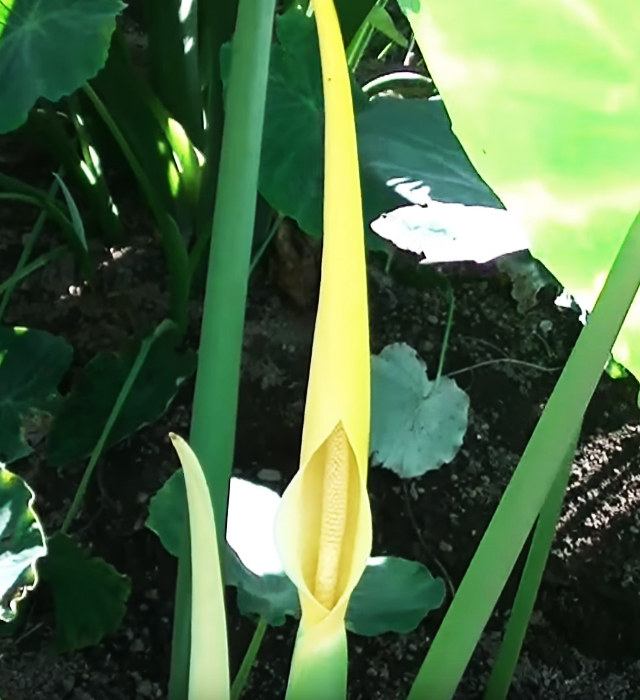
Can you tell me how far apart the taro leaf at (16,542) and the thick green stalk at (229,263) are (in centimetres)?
12

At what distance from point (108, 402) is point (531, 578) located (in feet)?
1.36

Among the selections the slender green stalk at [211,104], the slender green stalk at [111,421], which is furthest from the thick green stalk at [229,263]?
the slender green stalk at [211,104]

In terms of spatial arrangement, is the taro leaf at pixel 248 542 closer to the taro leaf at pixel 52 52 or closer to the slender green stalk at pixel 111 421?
the slender green stalk at pixel 111 421

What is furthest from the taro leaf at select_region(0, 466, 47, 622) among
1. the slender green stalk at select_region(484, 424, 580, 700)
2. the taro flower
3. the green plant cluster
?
the slender green stalk at select_region(484, 424, 580, 700)

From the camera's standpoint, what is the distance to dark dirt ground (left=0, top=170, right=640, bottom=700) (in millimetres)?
854

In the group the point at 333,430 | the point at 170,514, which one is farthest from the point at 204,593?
the point at 170,514

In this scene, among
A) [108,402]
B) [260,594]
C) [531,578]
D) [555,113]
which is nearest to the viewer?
[555,113]

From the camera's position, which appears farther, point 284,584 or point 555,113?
point 284,584

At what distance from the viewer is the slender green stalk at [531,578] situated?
2.07ft

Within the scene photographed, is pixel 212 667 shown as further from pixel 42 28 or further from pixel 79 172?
pixel 79 172

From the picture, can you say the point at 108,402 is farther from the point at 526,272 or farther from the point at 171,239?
the point at 526,272

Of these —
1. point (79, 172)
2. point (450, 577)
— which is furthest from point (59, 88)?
point (450, 577)

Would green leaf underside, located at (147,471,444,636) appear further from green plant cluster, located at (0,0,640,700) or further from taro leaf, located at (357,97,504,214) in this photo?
taro leaf, located at (357,97,504,214)

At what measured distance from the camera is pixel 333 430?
29 centimetres
